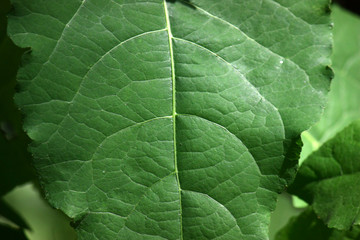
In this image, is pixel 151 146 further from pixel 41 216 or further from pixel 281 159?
pixel 41 216

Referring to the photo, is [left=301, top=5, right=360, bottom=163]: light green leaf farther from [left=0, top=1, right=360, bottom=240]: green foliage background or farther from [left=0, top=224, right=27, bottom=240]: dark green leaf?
[left=0, top=224, right=27, bottom=240]: dark green leaf

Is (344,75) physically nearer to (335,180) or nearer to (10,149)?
(335,180)

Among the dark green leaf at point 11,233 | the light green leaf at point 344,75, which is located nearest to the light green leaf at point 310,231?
the light green leaf at point 344,75

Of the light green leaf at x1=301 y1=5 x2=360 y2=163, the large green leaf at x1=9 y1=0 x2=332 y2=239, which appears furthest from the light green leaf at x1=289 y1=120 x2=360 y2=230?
the light green leaf at x1=301 y1=5 x2=360 y2=163

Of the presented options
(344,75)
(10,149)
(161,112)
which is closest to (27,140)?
(10,149)

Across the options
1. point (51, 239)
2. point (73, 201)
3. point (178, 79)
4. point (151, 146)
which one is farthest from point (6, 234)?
point (51, 239)

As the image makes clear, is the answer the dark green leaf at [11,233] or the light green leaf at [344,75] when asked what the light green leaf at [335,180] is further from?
the dark green leaf at [11,233]
